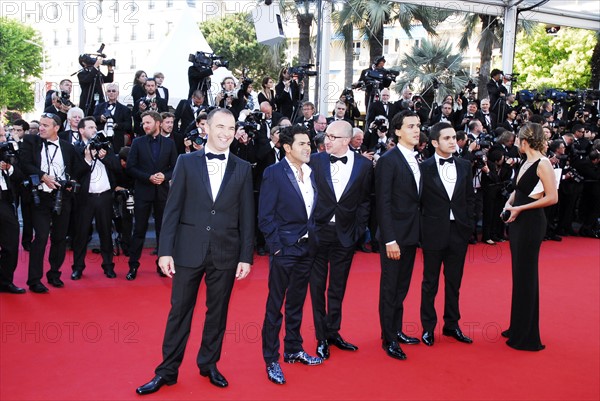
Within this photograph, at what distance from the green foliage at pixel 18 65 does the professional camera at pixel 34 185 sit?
92.4ft

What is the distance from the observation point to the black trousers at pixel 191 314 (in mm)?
3438

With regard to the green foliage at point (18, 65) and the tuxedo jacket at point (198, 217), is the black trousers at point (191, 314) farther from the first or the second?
the green foliage at point (18, 65)

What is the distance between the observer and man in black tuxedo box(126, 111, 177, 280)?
19.5 ft

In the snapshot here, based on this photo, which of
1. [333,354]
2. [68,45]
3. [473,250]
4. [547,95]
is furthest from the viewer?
[68,45]

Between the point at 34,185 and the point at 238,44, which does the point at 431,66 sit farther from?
the point at 34,185

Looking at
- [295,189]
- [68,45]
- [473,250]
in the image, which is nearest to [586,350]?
[295,189]

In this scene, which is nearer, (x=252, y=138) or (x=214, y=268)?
(x=214, y=268)

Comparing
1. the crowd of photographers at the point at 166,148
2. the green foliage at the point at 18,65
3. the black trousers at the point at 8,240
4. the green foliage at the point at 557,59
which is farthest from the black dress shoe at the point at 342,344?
the green foliage at the point at 18,65

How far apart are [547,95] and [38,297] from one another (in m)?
9.47

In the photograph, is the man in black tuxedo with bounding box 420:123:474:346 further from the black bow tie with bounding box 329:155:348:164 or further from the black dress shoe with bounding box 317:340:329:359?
the black dress shoe with bounding box 317:340:329:359

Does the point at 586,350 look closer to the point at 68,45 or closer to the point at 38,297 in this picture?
the point at 38,297

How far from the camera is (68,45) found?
40.1 metres

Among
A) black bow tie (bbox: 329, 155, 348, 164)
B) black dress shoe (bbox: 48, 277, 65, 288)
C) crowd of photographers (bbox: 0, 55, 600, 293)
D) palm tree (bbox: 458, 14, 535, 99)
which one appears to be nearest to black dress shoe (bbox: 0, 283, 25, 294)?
crowd of photographers (bbox: 0, 55, 600, 293)

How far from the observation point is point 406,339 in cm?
436
